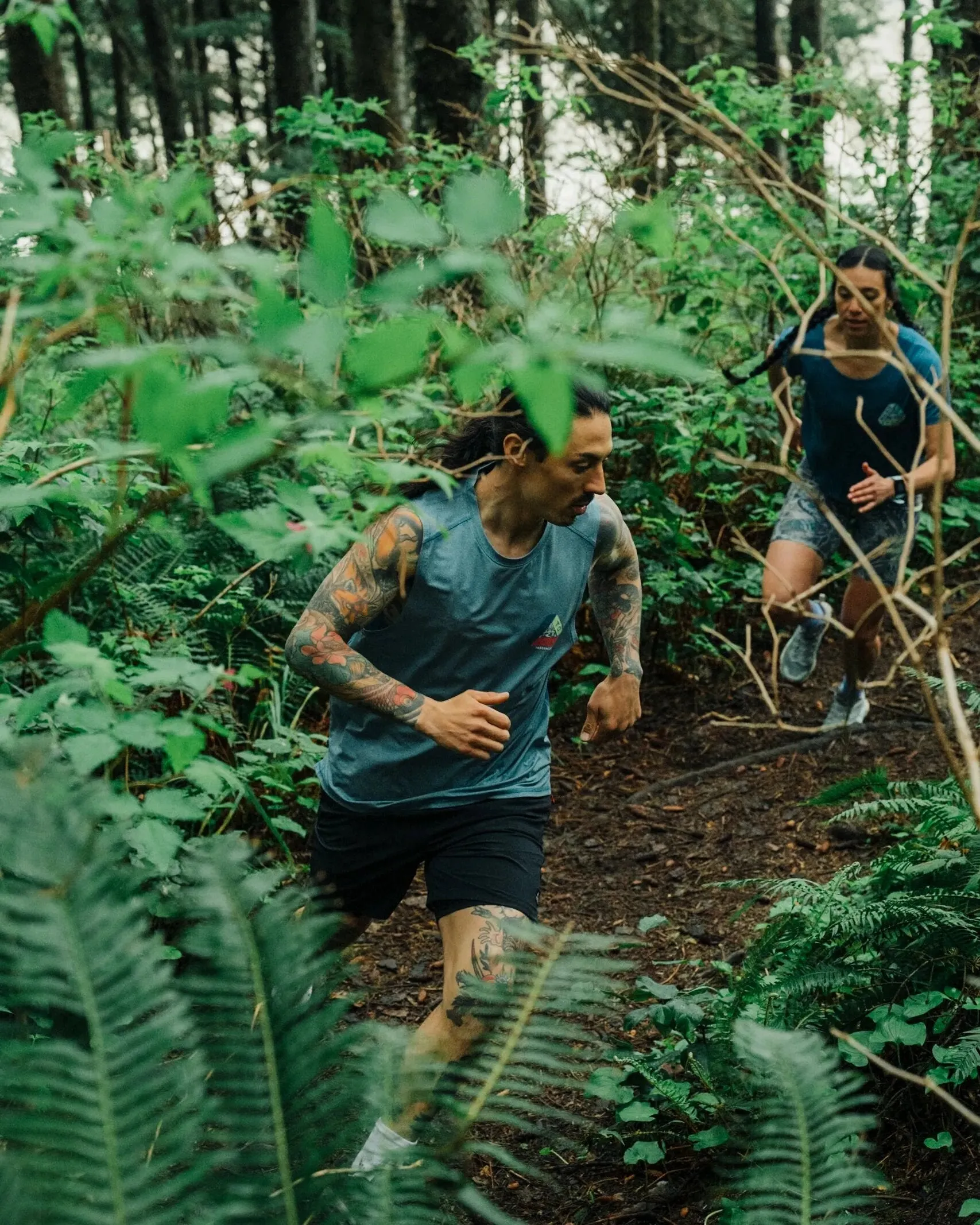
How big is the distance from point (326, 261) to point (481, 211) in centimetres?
18

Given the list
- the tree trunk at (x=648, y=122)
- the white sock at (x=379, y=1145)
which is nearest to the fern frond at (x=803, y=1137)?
the white sock at (x=379, y=1145)

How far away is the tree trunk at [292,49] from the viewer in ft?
44.7

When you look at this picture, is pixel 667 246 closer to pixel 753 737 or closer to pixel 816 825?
pixel 816 825

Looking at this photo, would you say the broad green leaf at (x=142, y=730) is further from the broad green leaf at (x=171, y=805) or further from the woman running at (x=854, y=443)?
the woman running at (x=854, y=443)

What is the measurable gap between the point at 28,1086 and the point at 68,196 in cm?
103

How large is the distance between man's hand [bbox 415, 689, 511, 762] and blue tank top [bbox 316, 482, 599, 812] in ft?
0.88

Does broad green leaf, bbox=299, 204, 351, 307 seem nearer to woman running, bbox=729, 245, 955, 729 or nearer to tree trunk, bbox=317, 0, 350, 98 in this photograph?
woman running, bbox=729, 245, 955, 729

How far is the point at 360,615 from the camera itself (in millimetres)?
3041

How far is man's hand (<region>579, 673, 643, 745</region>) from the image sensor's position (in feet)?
11.6

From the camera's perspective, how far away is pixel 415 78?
1106 centimetres

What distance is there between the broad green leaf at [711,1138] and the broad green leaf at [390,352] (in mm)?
2508

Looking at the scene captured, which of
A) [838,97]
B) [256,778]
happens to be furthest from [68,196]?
[838,97]

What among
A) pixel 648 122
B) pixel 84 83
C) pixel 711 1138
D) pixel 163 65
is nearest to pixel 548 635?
pixel 711 1138

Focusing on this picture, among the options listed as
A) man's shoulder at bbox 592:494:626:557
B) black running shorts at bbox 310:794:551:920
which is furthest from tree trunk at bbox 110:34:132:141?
black running shorts at bbox 310:794:551:920
